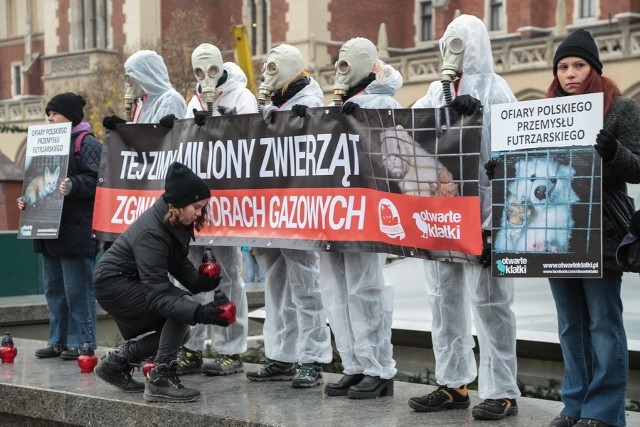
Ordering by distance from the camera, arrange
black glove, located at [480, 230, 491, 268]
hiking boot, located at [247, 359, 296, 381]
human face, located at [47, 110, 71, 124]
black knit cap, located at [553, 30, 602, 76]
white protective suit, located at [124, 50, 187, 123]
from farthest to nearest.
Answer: human face, located at [47, 110, 71, 124] < white protective suit, located at [124, 50, 187, 123] < hiking boot, located at [247, 359, 296, 381] < black glove, located at [480, 230, 491, 268] < black knit cap, located at [553, 30, 602, 76]

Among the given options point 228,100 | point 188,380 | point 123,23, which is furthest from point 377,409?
point 123,23

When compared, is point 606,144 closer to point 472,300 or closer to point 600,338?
point 600,338

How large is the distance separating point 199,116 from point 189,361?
166cm

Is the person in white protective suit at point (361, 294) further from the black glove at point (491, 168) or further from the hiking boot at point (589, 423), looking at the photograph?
the hiking boot at point (589, 423)

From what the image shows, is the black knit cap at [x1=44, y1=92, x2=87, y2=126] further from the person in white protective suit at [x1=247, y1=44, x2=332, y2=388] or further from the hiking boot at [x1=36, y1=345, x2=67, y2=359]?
the person in white protective suit at [x1=247, y1=44, x2=332, y2=388]

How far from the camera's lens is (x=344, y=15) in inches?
1817

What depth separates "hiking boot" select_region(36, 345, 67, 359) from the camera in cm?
917

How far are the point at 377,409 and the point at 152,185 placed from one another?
2711 millimetres

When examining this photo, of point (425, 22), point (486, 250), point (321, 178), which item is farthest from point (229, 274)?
point (425, 22)

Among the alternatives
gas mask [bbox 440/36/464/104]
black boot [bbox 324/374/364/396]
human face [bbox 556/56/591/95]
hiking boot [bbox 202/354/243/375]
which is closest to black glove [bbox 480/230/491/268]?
gas mask [bbox 440/36/464/104]

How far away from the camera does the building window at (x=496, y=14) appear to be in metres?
42.6

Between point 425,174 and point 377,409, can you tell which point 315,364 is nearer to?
point 377,409

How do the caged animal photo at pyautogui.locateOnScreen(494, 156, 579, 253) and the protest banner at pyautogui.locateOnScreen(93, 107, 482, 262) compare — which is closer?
the caged animal photo at pyautogui.locateOnScreen(494, 156, 579, 253)

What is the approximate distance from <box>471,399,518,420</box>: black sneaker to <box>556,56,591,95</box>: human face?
168 cm
